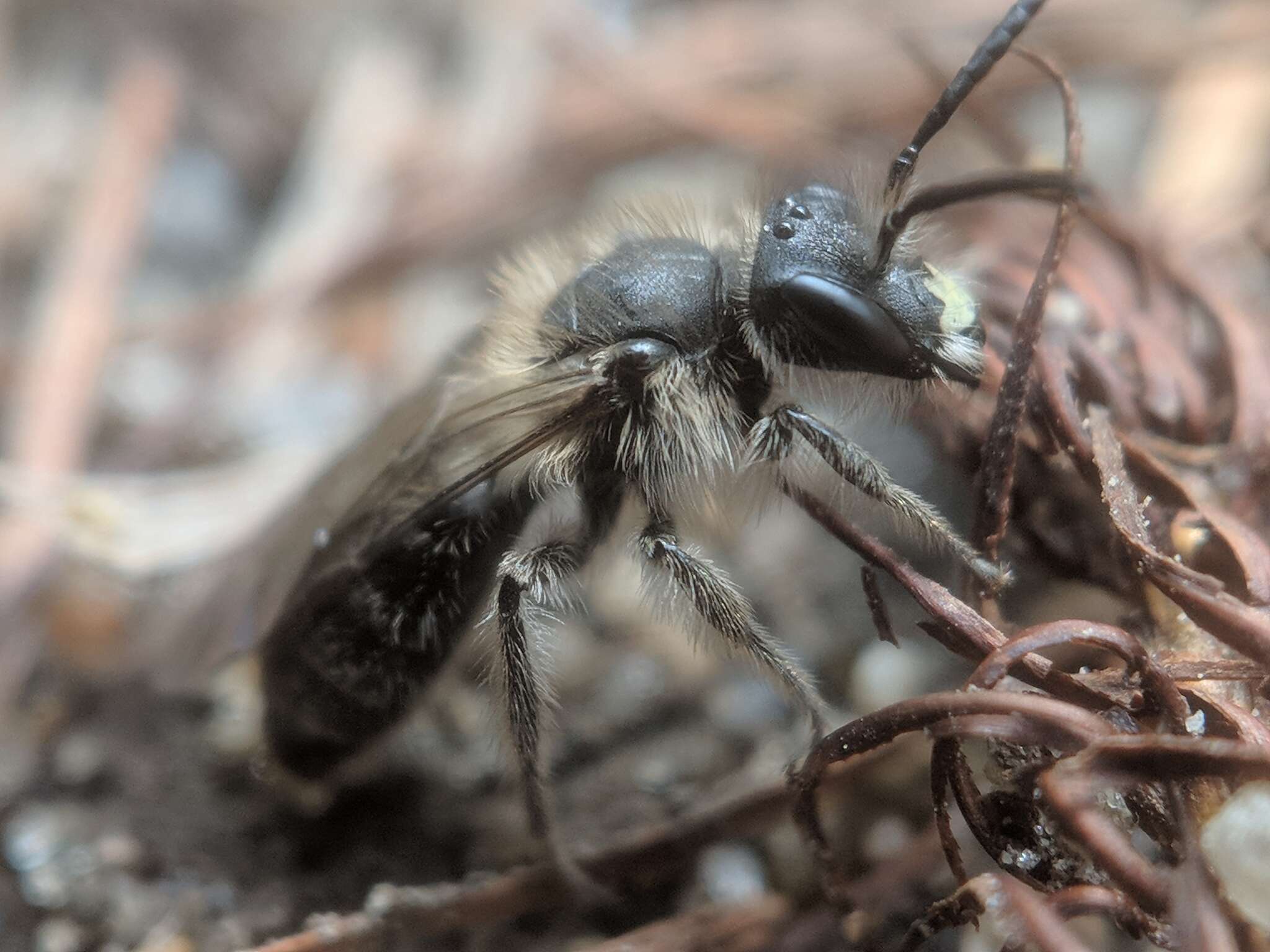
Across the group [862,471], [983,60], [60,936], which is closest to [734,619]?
[862,471]

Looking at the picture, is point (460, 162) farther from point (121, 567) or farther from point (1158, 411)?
point (1158, 411)

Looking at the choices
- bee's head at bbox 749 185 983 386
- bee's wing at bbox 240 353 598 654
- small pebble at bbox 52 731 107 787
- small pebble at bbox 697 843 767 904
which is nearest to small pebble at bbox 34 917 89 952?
small pebble at bbox 52 731 107 787

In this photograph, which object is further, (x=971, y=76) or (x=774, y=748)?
(x=774, y=748)

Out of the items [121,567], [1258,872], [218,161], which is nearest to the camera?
[1258,872]

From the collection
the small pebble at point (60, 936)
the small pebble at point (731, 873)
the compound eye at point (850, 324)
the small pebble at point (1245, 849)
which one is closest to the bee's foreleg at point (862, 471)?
the compound eye at point (850, 324)

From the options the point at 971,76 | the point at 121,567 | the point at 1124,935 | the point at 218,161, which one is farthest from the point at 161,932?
the point at 218,161

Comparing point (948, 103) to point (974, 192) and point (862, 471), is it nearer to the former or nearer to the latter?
point (974, 192)

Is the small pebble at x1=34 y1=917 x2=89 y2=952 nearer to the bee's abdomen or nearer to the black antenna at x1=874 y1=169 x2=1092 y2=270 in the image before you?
the bee's abdomen
